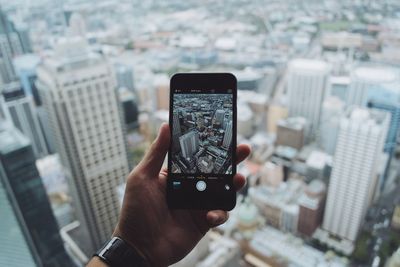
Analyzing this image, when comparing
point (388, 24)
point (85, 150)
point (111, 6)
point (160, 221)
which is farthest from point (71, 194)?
point (388, 24)

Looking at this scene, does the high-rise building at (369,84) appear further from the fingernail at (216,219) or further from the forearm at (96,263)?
the forearm at (96,263)

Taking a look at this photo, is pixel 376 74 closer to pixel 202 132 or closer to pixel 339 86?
pixel 339 86

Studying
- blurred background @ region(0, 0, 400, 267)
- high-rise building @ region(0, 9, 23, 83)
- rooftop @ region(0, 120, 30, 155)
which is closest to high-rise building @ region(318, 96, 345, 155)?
blurred background @ region(0, 0, 400, 267)

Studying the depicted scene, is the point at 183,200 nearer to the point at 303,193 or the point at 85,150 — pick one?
the point at 85,150

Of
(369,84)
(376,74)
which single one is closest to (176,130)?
(369,84)

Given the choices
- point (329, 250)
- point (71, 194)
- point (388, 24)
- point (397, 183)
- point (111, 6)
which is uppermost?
point (111, 6)

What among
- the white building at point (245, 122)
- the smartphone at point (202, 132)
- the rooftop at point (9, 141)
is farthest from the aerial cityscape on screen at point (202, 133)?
the white building at point (245, 122)
